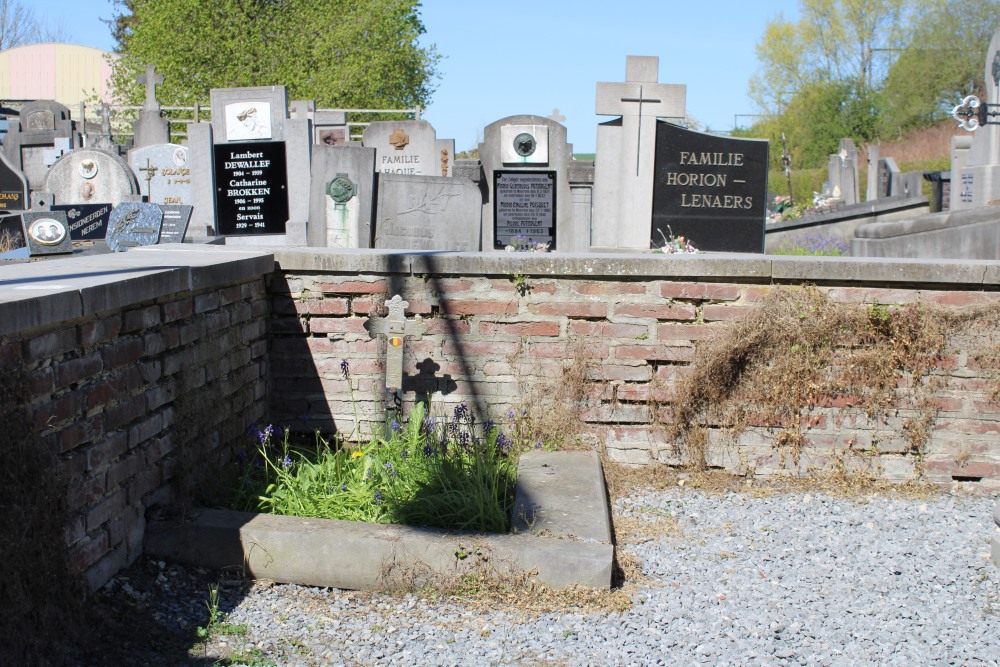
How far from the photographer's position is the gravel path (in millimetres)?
3100

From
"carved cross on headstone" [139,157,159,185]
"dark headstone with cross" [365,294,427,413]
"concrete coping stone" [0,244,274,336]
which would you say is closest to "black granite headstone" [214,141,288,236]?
"carved cross on headstone" [139,157,159,185]

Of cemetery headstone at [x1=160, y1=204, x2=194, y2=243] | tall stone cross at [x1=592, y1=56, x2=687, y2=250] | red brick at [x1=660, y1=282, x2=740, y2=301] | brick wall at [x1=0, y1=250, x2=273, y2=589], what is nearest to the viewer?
brick wall at [x1=0, y1=250, x2=273, y2=589]

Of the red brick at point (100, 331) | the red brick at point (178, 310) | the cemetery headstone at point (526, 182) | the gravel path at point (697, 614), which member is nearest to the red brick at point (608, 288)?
the gravel path at point (697, 614)

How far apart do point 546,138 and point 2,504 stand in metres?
10.4

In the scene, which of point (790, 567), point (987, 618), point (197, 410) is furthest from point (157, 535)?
point (987, 618)

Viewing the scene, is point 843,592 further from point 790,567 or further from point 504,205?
point 504,205

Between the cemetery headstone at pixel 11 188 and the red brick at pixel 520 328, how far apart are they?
10.6 m

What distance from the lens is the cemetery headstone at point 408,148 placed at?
1411 centimetres

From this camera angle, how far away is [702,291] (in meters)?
4.93

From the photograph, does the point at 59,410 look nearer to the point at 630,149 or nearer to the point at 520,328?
the point at 520,328

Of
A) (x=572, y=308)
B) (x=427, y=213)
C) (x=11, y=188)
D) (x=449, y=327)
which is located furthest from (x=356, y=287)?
(x=11, y=188)

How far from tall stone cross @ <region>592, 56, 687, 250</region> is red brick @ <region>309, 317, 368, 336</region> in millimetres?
3835

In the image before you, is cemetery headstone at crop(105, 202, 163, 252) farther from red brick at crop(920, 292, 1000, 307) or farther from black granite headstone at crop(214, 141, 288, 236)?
red brick at crop(920, 292, 1000, 307)

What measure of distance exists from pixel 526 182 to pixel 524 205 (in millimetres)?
310
